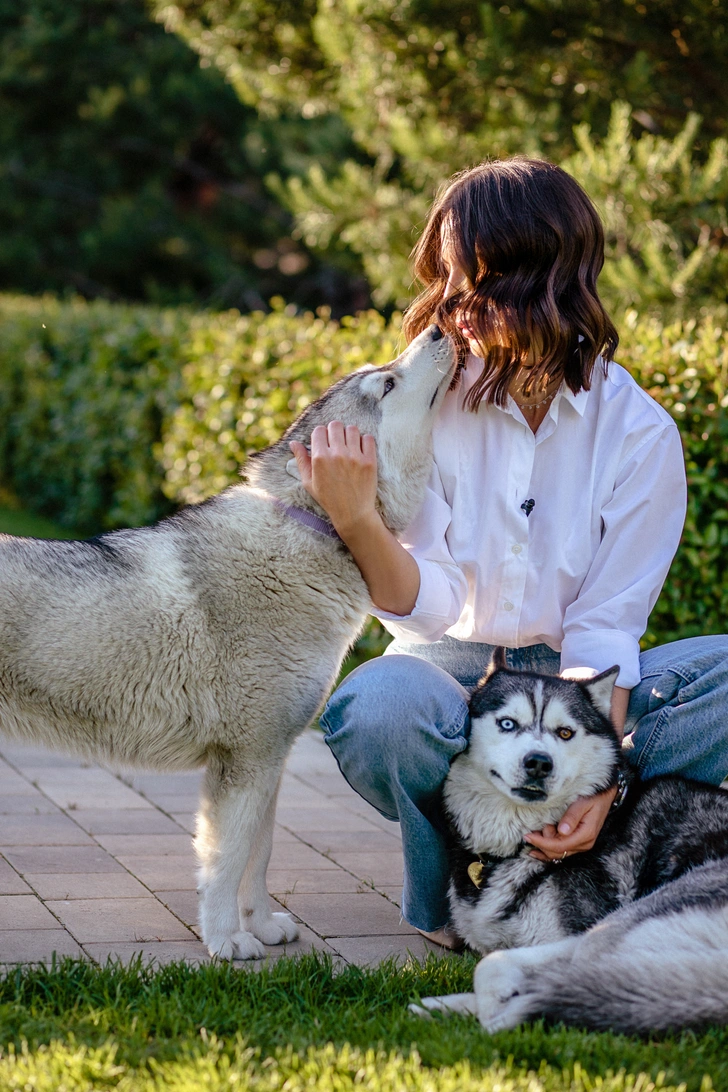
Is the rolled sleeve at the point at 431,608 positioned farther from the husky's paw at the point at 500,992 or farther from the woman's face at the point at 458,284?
the husky's paw at the point at 500,992

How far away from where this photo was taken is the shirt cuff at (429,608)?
9.86ft

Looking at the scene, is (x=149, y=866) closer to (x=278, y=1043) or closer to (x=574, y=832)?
(x=278, y=1043)

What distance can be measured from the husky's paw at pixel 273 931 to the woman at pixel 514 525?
1.05 ft

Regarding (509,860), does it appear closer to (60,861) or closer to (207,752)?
(207,752)

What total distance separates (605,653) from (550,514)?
1.43 ft

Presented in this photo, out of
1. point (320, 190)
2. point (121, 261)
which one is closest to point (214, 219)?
point (121, 261)

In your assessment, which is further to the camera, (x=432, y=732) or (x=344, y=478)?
(x=344, y=478)

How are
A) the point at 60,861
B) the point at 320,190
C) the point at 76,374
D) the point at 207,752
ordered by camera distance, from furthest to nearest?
the point at 76,374
the point at 320,190
the point at 60,861
the point at 207,752

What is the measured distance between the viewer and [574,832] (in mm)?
2701

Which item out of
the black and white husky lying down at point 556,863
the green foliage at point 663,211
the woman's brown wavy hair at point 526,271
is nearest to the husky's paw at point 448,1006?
the black and white husky lying down at point 556,863

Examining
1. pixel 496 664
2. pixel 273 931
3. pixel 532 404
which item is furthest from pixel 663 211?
pixel 273 931

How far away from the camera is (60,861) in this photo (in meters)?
3.48

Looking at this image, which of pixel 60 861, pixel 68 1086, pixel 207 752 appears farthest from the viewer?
pixel 60 861

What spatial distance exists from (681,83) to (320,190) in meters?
2.62
